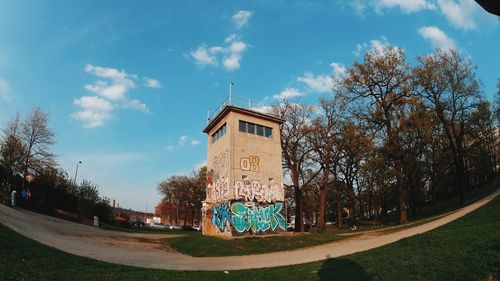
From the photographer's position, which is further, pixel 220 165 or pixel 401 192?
pixel 401 192

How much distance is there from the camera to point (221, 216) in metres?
31.8

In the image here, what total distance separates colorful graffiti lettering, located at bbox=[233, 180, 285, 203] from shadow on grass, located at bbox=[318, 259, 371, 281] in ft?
60.9

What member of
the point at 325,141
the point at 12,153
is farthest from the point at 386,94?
the point at 12,153

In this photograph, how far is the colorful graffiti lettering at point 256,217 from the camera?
3023 cm

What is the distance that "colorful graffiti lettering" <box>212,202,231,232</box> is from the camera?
3068 centimetres

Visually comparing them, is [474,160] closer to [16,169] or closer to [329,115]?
[329,115]

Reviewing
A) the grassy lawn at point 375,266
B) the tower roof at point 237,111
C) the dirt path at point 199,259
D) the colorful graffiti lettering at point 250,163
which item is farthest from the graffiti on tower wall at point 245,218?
the grassy lawn at point 375,266

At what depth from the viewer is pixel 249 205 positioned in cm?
3127

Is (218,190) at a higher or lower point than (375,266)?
higher

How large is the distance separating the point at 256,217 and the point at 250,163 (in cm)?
472

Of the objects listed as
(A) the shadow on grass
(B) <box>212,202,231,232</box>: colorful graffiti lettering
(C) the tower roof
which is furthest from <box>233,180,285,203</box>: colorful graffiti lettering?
(A) the shadow on grass

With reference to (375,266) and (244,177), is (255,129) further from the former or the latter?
(375,266)

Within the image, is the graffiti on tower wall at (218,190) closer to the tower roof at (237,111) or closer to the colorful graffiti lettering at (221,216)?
the colorful graffiti lettering at (221,216)

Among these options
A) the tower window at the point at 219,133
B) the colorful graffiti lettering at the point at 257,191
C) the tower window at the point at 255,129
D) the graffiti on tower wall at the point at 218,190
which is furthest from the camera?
the tower window at the point at 219,133
